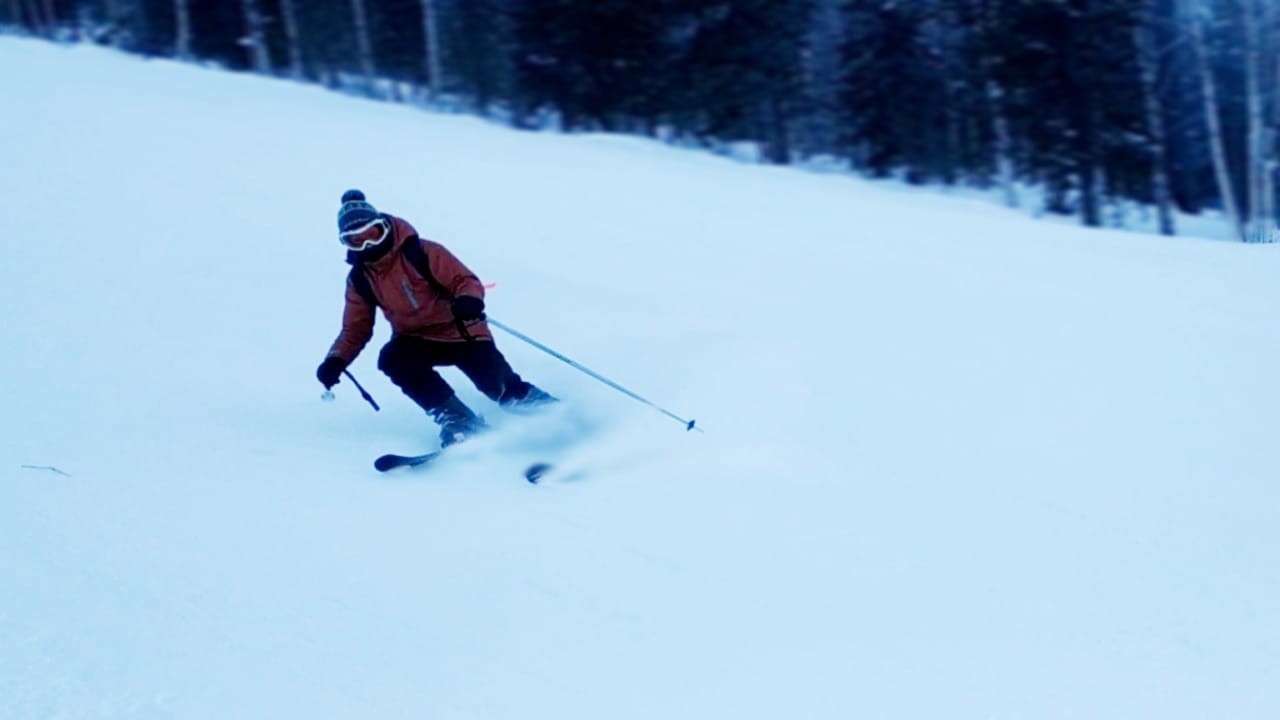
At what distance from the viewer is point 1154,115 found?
21.7m

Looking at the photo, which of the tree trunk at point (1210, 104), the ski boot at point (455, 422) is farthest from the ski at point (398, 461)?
the tree trunk at point (1210, 104)

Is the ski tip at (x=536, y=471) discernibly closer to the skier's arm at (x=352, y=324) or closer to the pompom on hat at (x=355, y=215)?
the skier's arm at (x=352, y=324)

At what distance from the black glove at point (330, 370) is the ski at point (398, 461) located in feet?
1.95

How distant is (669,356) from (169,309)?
4080 mm

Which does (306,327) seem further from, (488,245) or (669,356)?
(669,356)

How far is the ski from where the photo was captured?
4730 mm

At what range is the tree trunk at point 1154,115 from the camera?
20.9 metres

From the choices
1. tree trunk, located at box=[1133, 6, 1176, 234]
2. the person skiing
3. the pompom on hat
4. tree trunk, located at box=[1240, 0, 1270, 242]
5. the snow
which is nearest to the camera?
the snow

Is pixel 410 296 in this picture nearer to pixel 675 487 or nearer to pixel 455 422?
pixel 455 422

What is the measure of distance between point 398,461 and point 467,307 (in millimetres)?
862

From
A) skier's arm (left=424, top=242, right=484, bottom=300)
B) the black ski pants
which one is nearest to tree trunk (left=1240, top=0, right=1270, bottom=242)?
the black ski pants

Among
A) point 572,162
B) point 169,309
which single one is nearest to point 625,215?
point 572,162

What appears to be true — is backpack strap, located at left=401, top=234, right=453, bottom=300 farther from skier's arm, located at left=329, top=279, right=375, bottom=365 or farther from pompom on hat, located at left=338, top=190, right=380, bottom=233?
skier's arm, located at left=329, top=279, right=375, bottom=365

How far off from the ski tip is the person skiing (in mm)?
582
